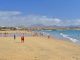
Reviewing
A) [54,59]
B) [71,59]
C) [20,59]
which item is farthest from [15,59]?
[71,59]

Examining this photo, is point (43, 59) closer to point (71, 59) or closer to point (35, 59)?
point (35, 59)

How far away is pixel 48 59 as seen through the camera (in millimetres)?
19500

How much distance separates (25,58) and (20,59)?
0.71 metres

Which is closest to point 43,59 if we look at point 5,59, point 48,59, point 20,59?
point 48,59

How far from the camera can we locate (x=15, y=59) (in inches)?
757

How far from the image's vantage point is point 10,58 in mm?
19734

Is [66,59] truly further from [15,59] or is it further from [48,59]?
[15,59]

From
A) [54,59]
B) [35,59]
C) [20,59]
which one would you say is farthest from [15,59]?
[54,59]

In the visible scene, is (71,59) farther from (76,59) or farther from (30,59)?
(30,59)

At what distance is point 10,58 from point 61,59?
4127 mm

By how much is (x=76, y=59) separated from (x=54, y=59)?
5.80 ft

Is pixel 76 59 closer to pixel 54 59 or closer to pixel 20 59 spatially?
pixel 54 59

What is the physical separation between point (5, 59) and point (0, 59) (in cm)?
39

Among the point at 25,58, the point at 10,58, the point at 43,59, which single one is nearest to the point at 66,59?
the point at 43,59
